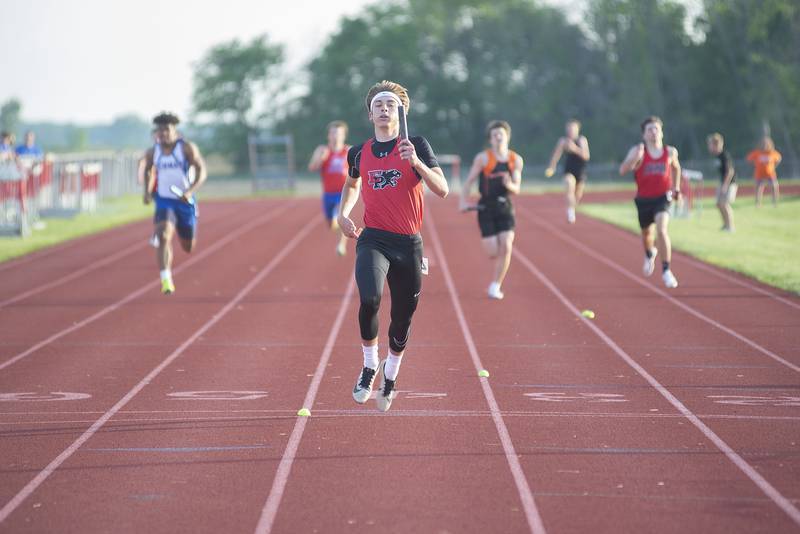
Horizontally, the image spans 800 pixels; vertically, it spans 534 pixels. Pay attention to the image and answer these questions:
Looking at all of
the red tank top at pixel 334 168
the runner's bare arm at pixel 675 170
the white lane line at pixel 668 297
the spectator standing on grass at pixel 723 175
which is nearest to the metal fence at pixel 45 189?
the red tank top at pixel 334 168

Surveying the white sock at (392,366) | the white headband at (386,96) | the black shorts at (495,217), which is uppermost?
the white headband at (386,96)

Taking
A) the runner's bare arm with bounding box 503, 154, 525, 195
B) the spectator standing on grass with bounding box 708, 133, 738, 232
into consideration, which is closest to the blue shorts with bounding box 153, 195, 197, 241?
the runner's bare arm with bounding box 503, 154, 525, 195

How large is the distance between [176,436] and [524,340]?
14.7 ft

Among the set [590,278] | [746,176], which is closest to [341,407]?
[590,278]

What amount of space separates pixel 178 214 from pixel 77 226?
13.5 m

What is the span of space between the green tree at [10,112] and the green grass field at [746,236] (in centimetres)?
9810

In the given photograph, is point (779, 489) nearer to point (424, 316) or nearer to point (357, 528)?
point (357, 528)

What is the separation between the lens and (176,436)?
6957 millimetres

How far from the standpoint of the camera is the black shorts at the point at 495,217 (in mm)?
13148

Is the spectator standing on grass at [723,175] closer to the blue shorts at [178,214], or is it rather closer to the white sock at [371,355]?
the blue shorts at [178,214]

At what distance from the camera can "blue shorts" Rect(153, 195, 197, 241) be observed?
12.9 m

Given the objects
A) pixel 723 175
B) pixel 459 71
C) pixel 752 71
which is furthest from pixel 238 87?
pixel 723 175

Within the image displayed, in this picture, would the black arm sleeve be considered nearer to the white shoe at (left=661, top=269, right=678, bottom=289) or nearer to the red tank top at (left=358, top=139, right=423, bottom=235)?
the red tank top at (left=358, top=139, right=423, bottom=235)

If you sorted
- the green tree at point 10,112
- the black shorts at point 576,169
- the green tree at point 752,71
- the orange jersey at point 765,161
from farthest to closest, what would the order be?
1. the green tree at point 10,112
2. the green tree at point 752,71
3. the orange jersey at point 765,161
4. the black shorts at point 576,169
